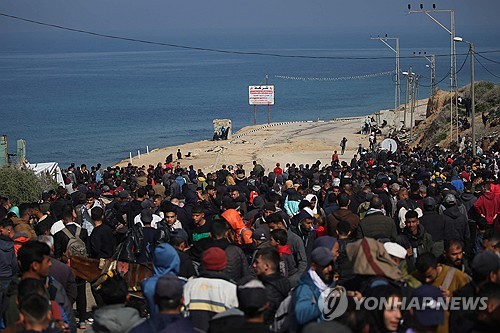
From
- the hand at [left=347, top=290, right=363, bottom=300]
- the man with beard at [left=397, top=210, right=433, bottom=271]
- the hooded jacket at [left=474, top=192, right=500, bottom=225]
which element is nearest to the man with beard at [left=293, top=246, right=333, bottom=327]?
the hand at [left=347, top=290, right=363, bottom=300]

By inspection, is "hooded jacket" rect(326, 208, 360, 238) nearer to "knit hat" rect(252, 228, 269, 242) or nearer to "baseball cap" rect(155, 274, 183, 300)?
"knit hat" rect(252, 228, 269, 242)

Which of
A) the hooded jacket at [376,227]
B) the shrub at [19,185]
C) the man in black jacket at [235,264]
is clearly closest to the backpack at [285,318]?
the man in black jacket at [235,264]

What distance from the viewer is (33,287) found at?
700cm

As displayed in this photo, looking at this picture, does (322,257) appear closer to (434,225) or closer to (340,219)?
(340,219)

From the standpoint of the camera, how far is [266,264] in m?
7.59

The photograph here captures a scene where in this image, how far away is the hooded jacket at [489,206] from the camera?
11.7m

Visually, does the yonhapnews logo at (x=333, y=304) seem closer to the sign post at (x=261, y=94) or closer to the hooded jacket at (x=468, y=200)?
the hooded jacket at (x=468, y=200)

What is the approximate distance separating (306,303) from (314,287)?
239 mm

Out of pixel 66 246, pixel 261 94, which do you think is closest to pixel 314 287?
pixel 66 246

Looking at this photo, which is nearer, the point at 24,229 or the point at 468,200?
the point at 24,229

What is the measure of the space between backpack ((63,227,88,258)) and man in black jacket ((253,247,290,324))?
362 centimetres

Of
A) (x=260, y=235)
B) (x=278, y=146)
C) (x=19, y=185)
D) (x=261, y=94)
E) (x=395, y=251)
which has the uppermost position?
(x=395, y=251)

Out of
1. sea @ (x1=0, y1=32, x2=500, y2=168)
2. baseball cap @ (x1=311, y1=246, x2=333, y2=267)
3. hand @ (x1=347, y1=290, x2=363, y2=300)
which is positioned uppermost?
baseball cap @ (x1=311, y1=246, x2=333, y2=267)

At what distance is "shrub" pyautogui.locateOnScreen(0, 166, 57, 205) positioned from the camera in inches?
893
